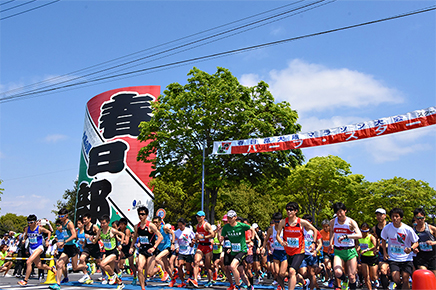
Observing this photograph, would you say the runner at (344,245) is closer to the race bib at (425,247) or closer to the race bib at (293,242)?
the race bib at (293,242)

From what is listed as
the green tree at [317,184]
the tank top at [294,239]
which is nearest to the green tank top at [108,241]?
the tank top at [294,239]

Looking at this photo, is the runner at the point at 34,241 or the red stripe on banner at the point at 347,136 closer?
the runner at the point at 34,241

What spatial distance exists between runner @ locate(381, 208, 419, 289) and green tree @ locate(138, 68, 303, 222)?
Result: 15.9 metres

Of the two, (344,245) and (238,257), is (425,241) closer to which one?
(344,245)

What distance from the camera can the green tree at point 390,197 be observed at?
138 feet

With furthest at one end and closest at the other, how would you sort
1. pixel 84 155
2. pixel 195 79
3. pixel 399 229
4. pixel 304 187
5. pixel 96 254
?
pixel 84 155 → pixel 304 187 → pixel 195 79 → pixel 96 254 → pixel 399 229

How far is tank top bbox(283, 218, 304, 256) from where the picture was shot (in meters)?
8.84

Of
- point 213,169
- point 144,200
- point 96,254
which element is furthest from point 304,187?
point 96,254

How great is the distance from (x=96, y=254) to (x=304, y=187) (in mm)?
32803

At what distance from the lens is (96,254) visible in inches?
535

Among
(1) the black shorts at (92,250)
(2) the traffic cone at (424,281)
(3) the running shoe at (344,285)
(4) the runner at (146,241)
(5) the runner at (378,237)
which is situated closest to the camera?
(2) the traffic cone at (424,281)

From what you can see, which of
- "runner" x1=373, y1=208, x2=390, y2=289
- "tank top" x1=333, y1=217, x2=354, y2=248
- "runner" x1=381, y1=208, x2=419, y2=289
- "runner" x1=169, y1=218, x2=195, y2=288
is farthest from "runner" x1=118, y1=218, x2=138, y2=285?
"runner" x1=381, y1=208, x2=419, y2=289

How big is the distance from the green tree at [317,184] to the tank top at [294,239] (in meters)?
32.6

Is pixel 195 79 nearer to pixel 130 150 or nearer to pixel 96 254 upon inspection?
pixel 96 254
